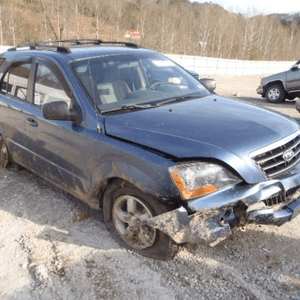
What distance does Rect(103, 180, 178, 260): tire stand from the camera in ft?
8.58

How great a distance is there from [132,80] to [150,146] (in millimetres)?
1215

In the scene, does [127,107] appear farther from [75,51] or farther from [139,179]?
[75,51]

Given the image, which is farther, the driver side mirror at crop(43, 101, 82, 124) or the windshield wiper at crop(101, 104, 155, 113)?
the windshield wiper at crop(101, 104, 155, 113)

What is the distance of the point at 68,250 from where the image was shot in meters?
3.00

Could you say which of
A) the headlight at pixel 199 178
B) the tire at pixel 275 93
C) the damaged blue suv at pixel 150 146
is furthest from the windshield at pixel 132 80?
the tire at pixel 275 93

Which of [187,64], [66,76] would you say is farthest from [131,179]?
[187,64]

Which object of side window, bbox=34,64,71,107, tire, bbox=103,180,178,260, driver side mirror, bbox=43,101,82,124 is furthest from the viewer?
side window, bbox=34,64,71,107

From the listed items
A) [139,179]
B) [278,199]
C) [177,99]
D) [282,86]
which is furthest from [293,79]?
[139,179]

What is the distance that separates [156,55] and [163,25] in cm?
4569

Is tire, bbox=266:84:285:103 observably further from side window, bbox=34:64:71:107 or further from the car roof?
side window, bbox=34:64:71:107

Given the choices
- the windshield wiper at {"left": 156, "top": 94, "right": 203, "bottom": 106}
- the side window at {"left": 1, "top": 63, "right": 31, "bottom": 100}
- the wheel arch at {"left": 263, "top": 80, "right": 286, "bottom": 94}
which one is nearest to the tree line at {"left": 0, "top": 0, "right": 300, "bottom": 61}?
the wheel arch at {"left": 263, "top": 80, "right": 286, "bottom": 94}

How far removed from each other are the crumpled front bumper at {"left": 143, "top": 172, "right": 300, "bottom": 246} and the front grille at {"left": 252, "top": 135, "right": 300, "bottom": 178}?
0.09 meters

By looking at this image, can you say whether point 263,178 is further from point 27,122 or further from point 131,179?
point 27,122

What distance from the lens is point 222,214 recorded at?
2400 mm
